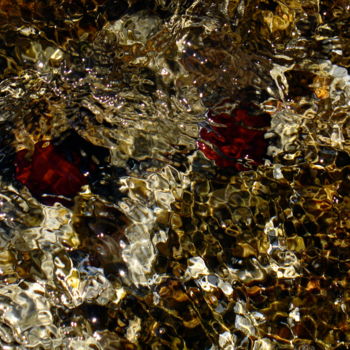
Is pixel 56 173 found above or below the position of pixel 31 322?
above

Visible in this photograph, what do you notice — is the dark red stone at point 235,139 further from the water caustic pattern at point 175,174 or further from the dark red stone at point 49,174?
the dark red stone at point 49,174

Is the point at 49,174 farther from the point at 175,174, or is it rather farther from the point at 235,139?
the point at 235,139

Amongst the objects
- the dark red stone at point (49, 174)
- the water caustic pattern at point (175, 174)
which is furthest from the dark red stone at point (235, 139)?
the dark red stone at point (49, 174)

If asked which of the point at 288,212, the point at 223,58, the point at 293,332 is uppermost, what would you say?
the point at 223,58

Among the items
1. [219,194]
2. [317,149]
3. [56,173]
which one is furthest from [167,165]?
[317,149]

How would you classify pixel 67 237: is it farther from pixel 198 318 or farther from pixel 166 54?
pixel 166 54

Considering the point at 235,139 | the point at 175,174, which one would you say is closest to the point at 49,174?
the point at 175,174

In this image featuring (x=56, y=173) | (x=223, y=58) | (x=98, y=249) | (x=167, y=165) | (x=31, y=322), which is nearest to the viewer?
(x=31, y=322)
